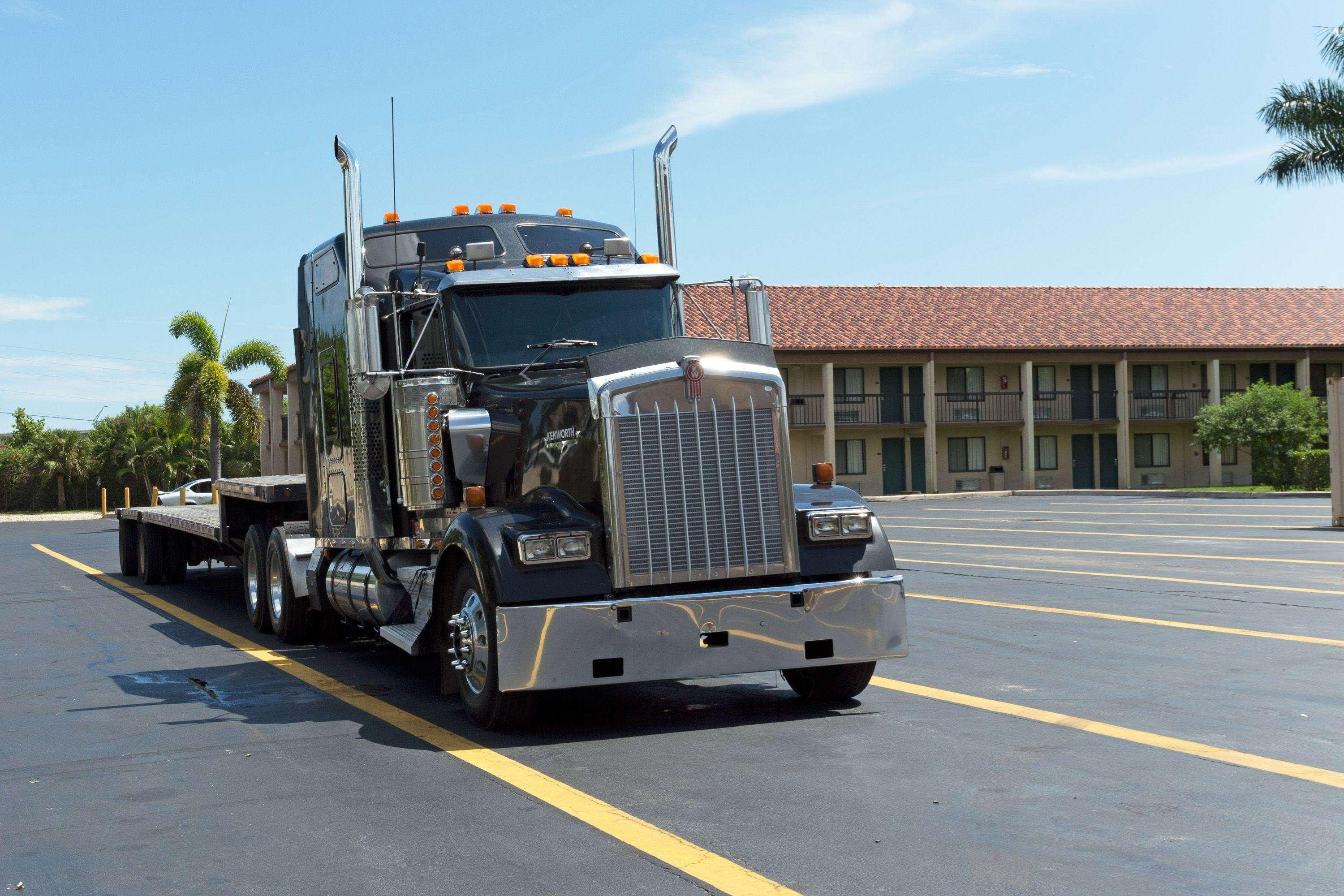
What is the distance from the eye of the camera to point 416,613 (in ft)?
28.7

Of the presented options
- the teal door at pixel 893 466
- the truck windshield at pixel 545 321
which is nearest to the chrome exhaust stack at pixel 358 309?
the truck windshield at pixel 545 321

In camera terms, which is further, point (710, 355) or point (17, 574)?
point (17, 574)

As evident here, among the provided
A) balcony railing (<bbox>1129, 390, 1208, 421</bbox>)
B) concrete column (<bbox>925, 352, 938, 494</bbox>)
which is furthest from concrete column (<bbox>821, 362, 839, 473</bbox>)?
balcony railing (<bbox>1129, 390, 1208, 421</bbox>)

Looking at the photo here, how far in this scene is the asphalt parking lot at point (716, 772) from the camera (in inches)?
193

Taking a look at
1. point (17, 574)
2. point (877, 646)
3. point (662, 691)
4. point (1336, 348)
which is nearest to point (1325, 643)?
point (877, 646)

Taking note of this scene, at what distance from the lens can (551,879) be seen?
4809 mm

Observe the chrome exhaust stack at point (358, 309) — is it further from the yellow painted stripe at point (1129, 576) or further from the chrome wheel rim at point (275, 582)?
the yellow painted stripe at point (1129, 576)

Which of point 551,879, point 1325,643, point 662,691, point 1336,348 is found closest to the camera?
point 551,879

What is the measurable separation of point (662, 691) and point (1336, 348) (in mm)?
52999

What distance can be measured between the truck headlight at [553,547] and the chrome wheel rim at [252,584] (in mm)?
6321

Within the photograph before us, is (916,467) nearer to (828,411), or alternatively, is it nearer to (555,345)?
(828,411)

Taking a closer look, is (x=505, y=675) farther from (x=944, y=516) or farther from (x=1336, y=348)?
(x=1336, y=348)

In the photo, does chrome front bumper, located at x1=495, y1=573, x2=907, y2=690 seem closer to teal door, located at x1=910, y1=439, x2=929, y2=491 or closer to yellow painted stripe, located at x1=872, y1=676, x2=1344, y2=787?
yellow painted stripe, located at x1=872, y1=676, x2=1344, y2=787

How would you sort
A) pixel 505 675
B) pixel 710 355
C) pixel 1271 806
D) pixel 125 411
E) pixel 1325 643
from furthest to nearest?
1. pixel 125 411
2. pixel 1325 643
3. pixel 710 355
4. pixel 505 675
5. pixel 1271 806
